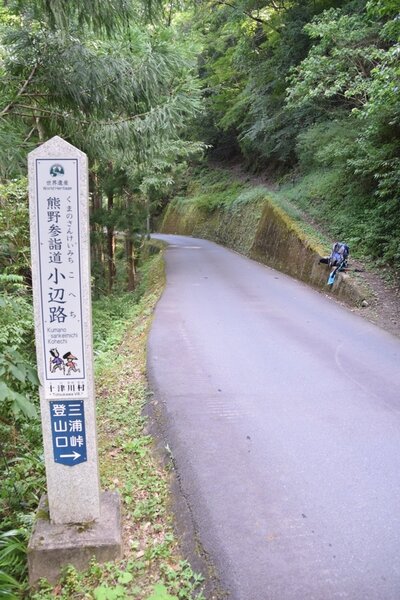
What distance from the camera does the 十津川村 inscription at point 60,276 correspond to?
2.54 m

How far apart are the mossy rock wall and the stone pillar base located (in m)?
7.98

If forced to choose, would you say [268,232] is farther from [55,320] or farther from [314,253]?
[55,320]

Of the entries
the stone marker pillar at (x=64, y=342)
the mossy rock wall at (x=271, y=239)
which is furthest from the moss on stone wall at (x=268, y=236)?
the stone marker pillar at (x=64, y=342)

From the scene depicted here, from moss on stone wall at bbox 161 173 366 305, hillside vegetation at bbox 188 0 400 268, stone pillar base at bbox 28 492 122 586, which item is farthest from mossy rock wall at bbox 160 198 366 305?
stone pillar base at bbox 28 492 122 586

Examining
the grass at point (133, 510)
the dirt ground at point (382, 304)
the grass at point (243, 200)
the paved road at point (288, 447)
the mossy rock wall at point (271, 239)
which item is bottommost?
the grass at point (133, 510)

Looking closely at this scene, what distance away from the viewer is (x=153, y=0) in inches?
190

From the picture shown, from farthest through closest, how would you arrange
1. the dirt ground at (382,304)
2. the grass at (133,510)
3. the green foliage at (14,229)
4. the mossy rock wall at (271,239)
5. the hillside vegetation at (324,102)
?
1. the mossy rock wall at (271,239)
2. the hillside vegetation at (324,102)
3. the dirt ground at (382,304)
4. the green foliage at (14,229)
5. the grass at (133,510)

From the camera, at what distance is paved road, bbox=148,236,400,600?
8.78 feet

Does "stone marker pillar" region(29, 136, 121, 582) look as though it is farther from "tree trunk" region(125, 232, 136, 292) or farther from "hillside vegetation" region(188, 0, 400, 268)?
"tree trunk" region(125, 232, 136, 292)

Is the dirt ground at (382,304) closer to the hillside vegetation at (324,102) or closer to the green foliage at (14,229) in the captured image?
the hillside vegetation at (324,102)

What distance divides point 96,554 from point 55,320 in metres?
1.59

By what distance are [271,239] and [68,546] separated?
1380 centimetres

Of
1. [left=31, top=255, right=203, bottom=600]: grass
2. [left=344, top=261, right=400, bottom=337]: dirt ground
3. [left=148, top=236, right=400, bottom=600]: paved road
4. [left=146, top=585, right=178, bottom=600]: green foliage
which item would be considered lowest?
[left=31, top=255, right=203, bottom=600]: grass

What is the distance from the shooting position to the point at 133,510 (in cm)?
328
